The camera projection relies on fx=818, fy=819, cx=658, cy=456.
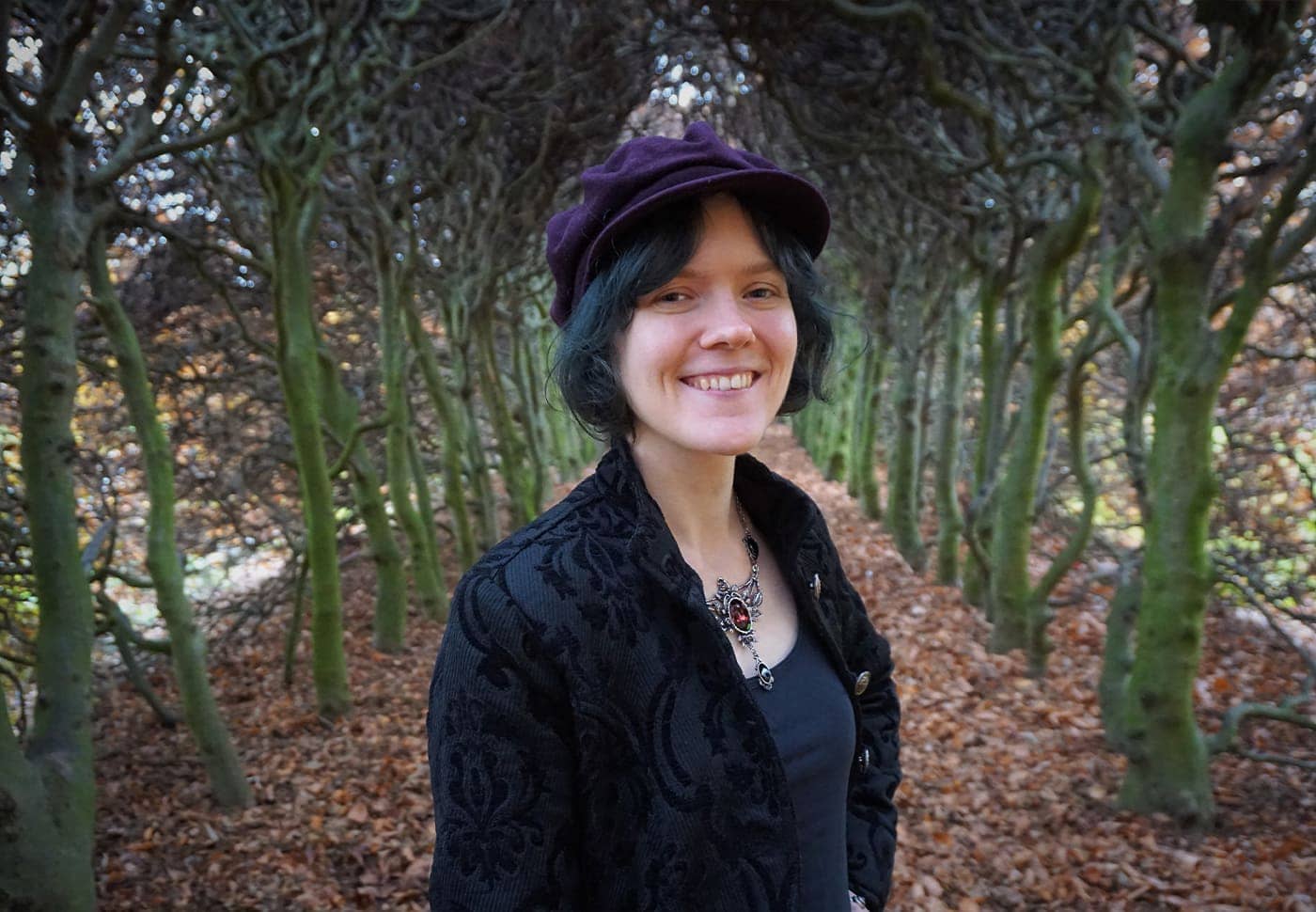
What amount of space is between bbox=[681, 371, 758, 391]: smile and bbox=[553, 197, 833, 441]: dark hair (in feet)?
0.52

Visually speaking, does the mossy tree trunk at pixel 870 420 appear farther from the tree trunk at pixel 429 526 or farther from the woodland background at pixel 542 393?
the tree trunk at pixel 429 526

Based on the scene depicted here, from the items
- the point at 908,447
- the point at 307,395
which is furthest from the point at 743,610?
the point at 908,447

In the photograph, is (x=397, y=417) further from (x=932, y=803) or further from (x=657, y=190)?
(x=657, y=190)

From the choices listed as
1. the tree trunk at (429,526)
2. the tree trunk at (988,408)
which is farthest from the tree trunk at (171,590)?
the tree trunk at (988,408)

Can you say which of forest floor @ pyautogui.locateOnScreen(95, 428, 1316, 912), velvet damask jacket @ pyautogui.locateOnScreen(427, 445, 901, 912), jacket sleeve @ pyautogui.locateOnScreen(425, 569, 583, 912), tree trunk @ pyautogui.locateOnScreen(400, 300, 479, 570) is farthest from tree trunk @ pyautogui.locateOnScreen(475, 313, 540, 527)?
jacket sleeve @ pyautogui.locateOnScreen(425, 569, 583, 912)

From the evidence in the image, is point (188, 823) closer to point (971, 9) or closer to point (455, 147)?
point (455, 147)

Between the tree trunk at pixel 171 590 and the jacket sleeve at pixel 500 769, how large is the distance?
4790 millimetres

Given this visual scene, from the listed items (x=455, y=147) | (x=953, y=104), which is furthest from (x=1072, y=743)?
(x=455, y=147)

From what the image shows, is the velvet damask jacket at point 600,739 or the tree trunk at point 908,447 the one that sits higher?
the tree trunk at point 908,447

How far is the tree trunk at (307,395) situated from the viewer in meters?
6.09

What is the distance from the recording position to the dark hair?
4.92 ft

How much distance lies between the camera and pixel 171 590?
5.29 meters

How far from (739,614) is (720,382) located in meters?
0.51

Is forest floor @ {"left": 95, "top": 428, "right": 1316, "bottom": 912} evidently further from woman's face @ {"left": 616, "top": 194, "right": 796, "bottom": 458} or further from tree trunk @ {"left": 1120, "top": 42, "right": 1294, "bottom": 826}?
woman's face @ {"left": 616, "top": 194, "right": 796, "bottom": 458}
